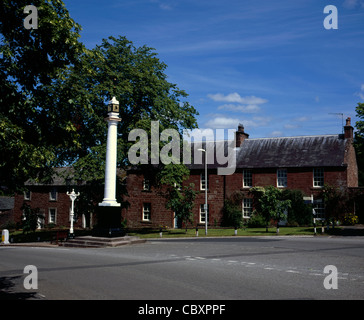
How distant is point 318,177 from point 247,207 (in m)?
8.04

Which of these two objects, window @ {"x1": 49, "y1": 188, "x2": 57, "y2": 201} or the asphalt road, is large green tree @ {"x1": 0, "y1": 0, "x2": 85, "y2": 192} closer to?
the asphalt road

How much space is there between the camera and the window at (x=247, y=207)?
43188 millimetres

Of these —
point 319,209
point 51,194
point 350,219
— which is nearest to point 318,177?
point 319,209

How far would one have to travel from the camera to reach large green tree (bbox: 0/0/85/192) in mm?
7473

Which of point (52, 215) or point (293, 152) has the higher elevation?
point (293, 152)

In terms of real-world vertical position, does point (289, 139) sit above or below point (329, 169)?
above

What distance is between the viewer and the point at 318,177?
133 feet

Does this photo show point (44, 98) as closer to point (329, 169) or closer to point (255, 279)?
point (255, 279)

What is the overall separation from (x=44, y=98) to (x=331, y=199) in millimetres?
36355

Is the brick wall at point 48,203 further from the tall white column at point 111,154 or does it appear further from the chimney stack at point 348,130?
the chimney stack at point 348,130

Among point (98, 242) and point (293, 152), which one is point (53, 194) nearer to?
point (293, 152)

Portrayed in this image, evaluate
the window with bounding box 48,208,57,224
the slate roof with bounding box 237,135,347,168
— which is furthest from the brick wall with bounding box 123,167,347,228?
the window with bounding box 48,208,57,224

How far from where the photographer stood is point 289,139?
45.0 meters

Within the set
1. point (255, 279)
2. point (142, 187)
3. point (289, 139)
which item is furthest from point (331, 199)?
point (255, 279)
